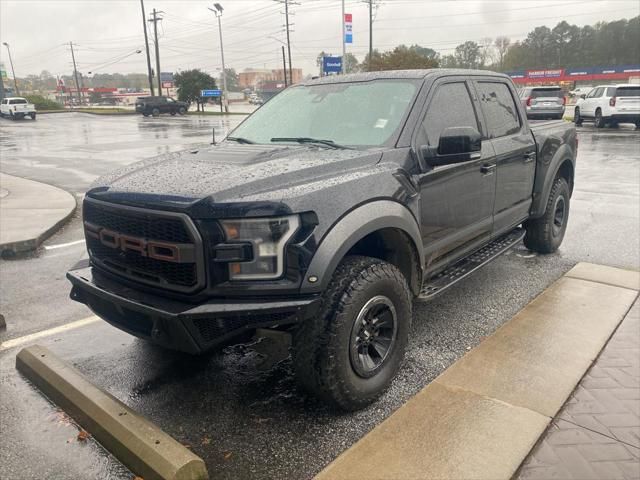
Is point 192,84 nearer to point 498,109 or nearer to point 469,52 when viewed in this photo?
point 498,109

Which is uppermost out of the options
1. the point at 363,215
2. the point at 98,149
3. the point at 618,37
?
the point at 618,37

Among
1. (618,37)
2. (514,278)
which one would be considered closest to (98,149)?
(514,278)

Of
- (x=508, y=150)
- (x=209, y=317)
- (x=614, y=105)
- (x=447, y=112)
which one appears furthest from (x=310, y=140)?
(x=614, y=105)

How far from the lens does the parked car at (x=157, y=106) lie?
150ft

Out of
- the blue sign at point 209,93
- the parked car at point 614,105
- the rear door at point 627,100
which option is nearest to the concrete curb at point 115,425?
the parked car at point 614,105

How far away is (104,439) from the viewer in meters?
2.76

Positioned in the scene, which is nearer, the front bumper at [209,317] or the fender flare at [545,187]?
the front bumper at [209,317]

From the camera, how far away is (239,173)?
292 cm

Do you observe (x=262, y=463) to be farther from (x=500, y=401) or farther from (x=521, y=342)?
(x=521, y=342)

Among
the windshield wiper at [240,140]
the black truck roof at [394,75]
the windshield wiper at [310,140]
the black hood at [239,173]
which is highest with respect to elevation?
the black truck roof at [394,75]

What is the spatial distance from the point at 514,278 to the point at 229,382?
3.21 meters

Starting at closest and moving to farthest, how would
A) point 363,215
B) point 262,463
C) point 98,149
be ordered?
point 262,463, point 363,215, point 98,149

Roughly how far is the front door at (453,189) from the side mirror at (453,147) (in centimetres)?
8

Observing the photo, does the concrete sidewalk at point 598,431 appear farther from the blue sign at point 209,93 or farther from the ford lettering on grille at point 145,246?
the blue sign at point 209,93
